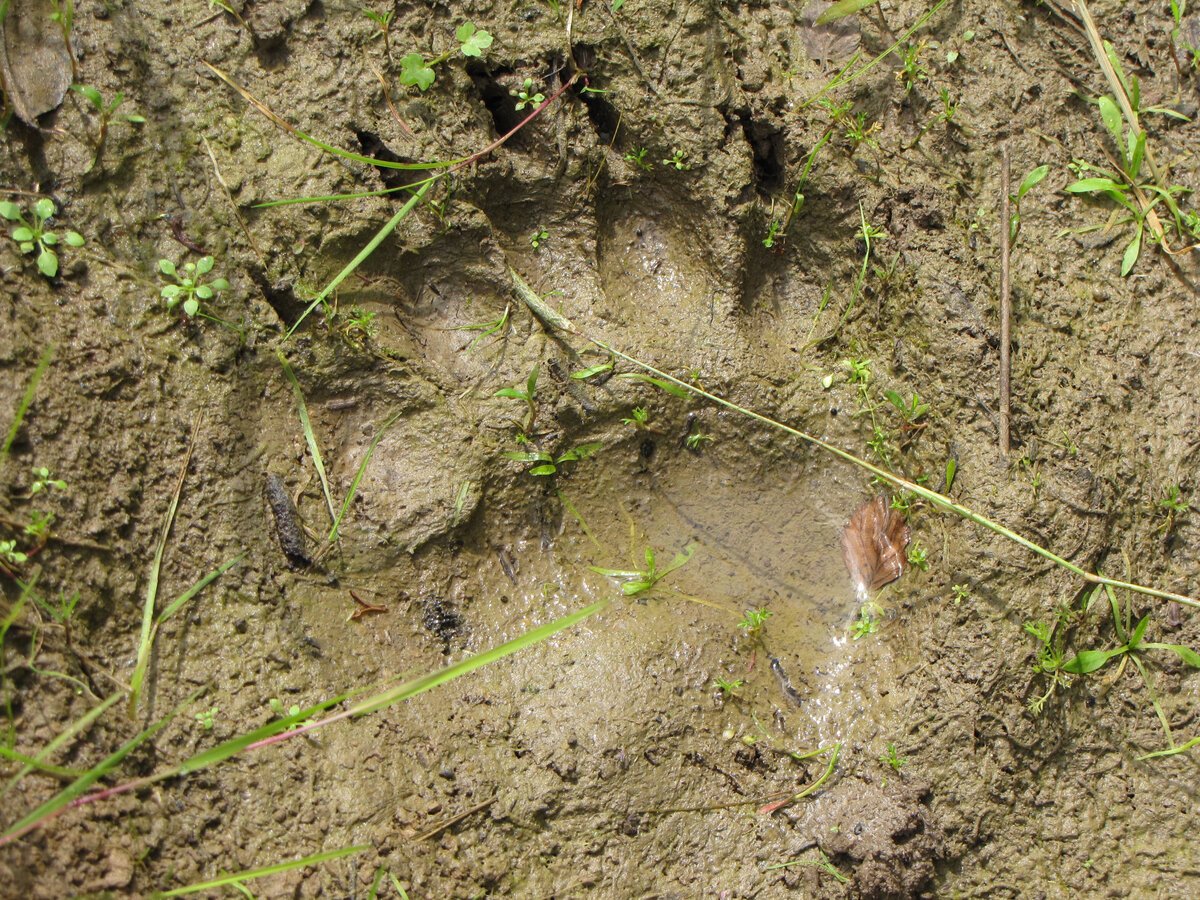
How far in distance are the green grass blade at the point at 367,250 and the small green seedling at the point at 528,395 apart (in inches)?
20.8

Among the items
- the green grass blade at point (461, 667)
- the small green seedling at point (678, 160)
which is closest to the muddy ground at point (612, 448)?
the small green seedling at point (678, 160)

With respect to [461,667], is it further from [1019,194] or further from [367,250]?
[1019,194]

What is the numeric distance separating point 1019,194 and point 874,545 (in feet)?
3.81

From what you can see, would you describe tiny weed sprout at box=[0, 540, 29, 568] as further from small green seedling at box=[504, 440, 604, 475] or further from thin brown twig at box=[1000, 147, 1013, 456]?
thin brown twig at box=[1000, 147, 1013, 456]

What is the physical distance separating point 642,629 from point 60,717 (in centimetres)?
143

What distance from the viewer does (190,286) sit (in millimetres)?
2137

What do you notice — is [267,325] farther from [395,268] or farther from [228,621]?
[228,621]

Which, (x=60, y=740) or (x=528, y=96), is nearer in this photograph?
(x=60, y=740)

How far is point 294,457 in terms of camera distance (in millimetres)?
2250

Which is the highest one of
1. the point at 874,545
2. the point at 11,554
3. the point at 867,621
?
the point at 11,554

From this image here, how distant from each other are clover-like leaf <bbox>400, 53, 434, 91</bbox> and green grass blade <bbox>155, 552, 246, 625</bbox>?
4.46 feet

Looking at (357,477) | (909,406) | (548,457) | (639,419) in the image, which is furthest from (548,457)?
(909,406)

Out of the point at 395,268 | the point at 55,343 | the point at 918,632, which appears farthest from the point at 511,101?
the point at 918,632

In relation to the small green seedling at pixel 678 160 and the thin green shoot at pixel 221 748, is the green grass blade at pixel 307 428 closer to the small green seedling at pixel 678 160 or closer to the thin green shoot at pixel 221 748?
the thin green shoot at pixel 221 748
